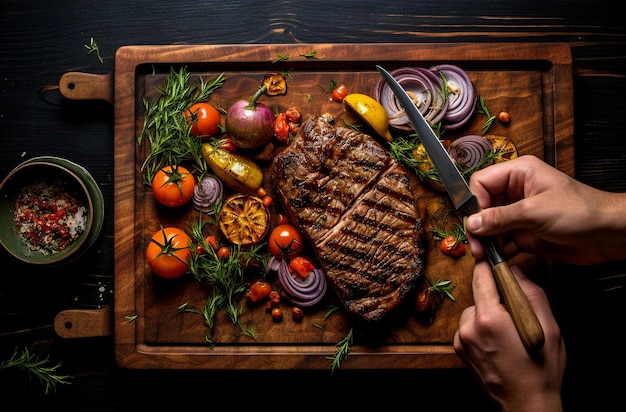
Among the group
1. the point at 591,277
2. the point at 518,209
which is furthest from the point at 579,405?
the point at 518,209

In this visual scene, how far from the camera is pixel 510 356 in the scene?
9.43 feet

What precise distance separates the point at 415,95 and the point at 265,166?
3.74 feet

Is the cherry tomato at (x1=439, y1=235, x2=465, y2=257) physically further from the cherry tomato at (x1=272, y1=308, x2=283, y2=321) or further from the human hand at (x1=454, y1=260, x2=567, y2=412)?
the cherry tomato at (x1=272, y1=308, x2=283, y2=321)

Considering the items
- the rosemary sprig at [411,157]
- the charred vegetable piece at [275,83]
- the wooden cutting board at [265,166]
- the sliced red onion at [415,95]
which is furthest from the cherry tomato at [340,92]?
the rosemary sprig at [411,157]

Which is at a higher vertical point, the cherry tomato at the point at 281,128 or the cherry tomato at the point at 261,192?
the cherry tomato at the point at 281,128

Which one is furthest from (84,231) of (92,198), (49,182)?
(49,182)

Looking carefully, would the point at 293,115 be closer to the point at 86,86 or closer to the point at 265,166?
the point at 265,166

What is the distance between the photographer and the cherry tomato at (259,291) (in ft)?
11.6

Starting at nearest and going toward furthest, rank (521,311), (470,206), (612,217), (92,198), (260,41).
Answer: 1. (521,311)
2. (612,217)
3. (470,206)
4. (92,198)
5. (260,41)

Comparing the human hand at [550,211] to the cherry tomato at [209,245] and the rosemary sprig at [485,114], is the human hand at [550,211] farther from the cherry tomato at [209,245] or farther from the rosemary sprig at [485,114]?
the cherry tomato at [209,245]

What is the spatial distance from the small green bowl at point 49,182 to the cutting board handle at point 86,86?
0.47 metres

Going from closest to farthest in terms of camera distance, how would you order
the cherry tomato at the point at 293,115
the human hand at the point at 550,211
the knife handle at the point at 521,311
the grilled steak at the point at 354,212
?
the knife handle at the point at 521,311, the human hand at the point at 550,211, the grilled steak at the point at 354,212, the cherry tomato at the point at 293,115

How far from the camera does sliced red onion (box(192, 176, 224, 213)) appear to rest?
357cm

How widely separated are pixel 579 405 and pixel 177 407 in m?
2.88
